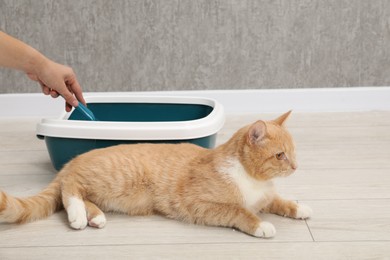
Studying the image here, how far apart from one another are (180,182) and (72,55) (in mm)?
1180

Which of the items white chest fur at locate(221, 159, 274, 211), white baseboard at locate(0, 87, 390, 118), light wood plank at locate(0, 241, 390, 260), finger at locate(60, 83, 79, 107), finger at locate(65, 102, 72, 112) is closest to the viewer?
light wood plank at locate(0, 241, 390, 260)

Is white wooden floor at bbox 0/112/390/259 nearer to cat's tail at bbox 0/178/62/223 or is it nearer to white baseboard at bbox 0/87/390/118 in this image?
cat's tail at bbox 0/178/62/223

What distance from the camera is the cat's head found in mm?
1303

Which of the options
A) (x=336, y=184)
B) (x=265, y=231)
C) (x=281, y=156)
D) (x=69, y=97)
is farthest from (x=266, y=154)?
(x=69, y=97)

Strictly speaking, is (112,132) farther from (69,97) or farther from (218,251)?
(218,251)

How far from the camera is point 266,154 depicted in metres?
1.30

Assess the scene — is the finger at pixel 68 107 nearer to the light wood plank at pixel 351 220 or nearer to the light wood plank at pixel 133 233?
the light wood plank at pixel 133 233

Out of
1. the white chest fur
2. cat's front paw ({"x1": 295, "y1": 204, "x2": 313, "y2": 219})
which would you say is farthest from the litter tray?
cat's front paw ({"x1": 295, "y1": 204, "x2": 313, "y2": 219})

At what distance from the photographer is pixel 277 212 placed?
56.6 inches

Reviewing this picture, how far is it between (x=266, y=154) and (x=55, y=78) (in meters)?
0.62

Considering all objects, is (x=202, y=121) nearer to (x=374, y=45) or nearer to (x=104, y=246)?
(x=104, y=246)

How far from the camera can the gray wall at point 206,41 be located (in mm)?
2291

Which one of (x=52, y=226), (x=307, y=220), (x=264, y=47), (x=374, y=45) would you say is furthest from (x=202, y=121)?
(x=374, y=45)

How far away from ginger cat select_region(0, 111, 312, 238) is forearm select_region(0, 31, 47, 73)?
0.97 feet
